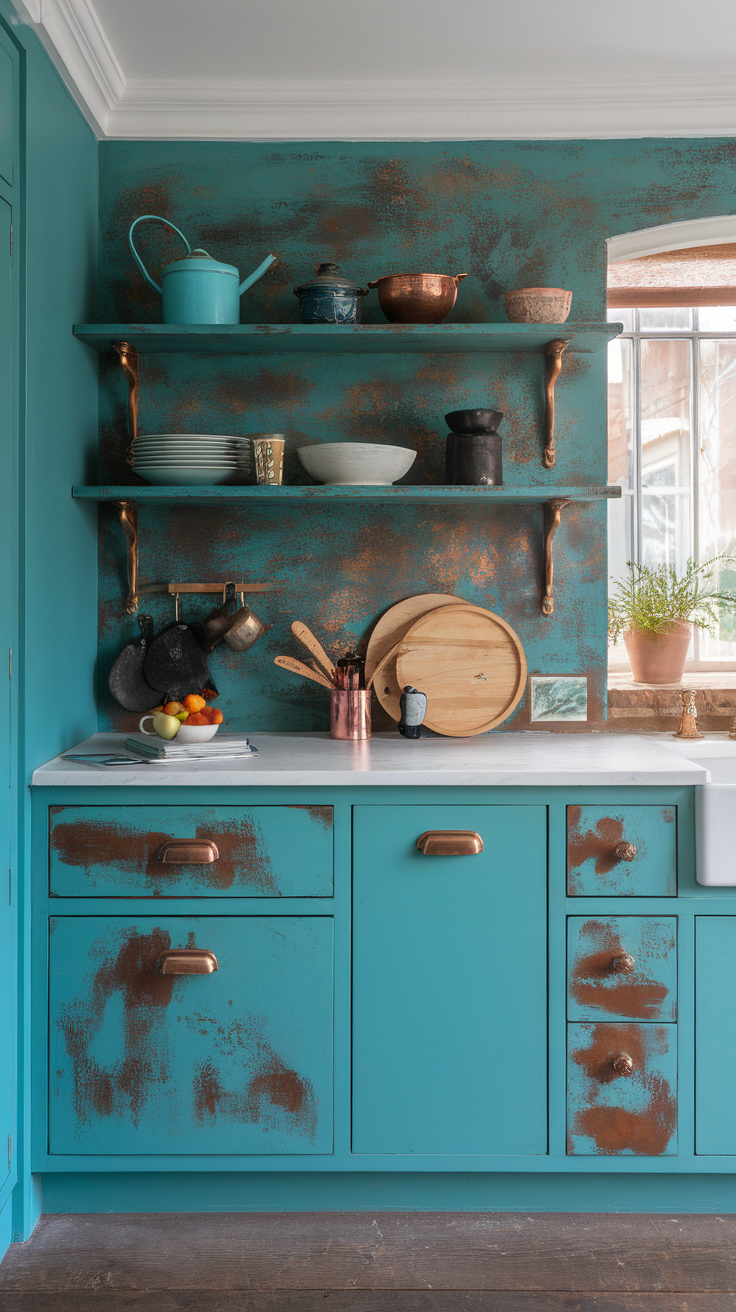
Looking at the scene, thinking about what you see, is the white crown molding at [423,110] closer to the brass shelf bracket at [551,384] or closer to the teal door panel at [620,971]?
the brass shelf bracket at [551,384]

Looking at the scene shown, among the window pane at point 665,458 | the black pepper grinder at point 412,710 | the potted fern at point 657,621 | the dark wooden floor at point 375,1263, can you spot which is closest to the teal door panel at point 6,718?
the dark wooden floor at point 375,1263

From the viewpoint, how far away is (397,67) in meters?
2.34

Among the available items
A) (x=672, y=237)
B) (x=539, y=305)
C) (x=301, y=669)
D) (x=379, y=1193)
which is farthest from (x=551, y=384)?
(x=379, y=1193)

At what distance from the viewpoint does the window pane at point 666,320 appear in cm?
293

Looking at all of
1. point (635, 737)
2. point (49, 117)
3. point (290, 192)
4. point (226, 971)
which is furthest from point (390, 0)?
point (226, 971)

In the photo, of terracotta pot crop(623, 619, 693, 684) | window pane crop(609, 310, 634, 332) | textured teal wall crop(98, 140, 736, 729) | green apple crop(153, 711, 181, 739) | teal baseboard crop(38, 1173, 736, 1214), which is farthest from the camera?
window pane crop(609, 310, 634, 332)

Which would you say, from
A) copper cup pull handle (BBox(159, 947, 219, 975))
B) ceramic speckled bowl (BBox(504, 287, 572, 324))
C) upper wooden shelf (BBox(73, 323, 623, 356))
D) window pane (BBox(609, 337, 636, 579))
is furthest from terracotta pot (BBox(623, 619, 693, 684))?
copper cup pull handle (BBox(159, 947, 219, 975))

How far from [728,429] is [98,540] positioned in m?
2.02

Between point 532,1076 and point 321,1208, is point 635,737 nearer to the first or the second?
point 532,1076

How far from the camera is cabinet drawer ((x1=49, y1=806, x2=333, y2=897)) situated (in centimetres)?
195

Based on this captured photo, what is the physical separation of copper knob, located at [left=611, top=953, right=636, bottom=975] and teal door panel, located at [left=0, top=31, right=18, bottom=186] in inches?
80.7

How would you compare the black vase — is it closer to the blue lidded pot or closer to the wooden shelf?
the wooden shelf

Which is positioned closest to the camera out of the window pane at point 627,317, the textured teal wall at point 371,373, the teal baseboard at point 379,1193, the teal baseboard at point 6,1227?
the teal baseboard at point 6,1227

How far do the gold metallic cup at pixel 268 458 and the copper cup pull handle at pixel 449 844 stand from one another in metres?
0.98
